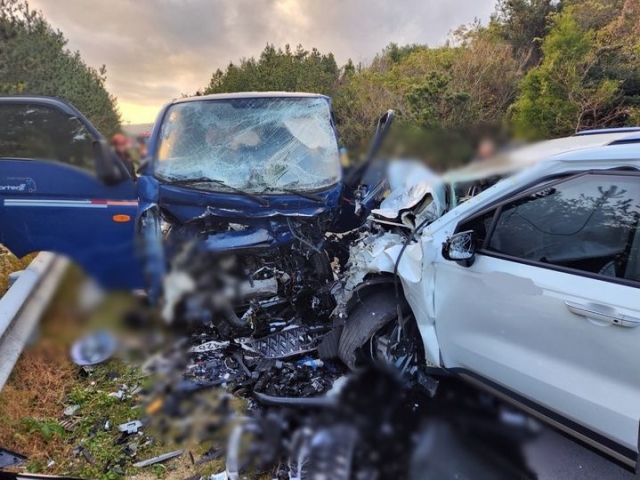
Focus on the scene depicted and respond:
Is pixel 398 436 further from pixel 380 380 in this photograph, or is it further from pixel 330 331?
pixel 330 331

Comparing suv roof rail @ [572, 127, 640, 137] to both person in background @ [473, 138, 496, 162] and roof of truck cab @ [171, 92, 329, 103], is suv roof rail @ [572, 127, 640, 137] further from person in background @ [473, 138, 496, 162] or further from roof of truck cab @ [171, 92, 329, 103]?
roof of truck cab @ [171, 92, 329, 103]

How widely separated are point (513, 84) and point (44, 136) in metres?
2.27

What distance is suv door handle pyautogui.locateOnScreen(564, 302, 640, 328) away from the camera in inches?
66.7

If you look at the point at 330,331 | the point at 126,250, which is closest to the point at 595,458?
the point at 330,331

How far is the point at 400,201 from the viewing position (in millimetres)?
2840

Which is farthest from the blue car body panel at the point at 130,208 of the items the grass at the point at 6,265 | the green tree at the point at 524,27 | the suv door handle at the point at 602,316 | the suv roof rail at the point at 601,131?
the suv door handle at the point at 602,316

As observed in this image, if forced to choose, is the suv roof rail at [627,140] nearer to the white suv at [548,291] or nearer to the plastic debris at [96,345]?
the white suv at [548,291]

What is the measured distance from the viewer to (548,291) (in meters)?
1.94

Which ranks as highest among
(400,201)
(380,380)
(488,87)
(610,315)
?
(488,87)

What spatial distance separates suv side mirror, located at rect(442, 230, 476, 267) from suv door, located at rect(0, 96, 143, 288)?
1611mm

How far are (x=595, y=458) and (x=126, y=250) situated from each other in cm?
283

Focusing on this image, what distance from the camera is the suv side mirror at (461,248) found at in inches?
88.4

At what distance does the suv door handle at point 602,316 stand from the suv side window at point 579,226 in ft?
0.70

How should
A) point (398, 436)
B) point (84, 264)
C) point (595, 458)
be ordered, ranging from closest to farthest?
point (398, 436) < point (84, 264) < point (595, 458)
